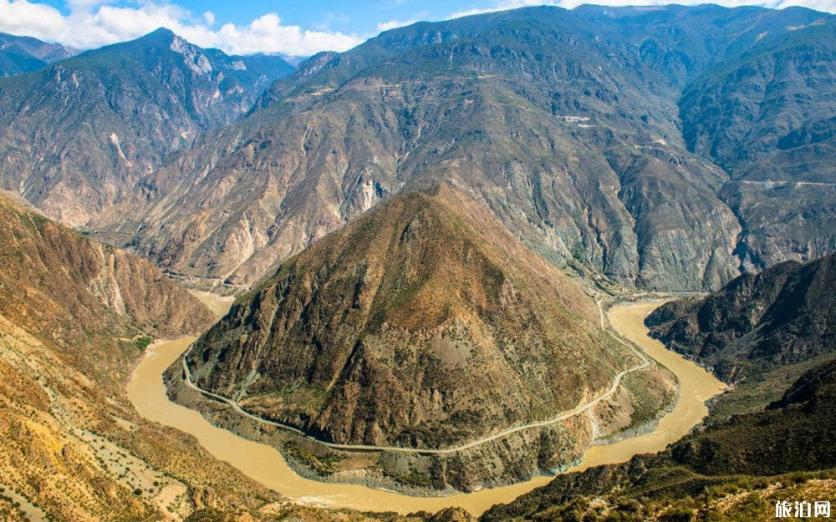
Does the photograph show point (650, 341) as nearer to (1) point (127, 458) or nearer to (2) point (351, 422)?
(2) point (351, 422)

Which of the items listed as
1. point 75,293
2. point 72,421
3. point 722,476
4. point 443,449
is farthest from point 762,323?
point 75,293

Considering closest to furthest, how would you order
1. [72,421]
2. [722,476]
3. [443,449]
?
1. [722,476]
2. [72,421]
3. [443,449]

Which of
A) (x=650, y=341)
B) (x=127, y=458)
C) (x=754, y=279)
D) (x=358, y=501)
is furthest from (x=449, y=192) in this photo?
(x=127, y=458)

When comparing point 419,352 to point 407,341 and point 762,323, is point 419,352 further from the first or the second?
point 762,323

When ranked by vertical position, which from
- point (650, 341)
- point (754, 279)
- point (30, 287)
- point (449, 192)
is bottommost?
point (650, 341)

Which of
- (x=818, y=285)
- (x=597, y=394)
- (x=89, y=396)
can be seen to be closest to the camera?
(x=89, y=396)

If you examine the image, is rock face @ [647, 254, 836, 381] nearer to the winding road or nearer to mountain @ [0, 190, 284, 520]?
the winding road
